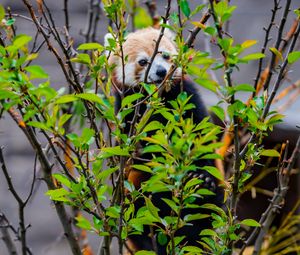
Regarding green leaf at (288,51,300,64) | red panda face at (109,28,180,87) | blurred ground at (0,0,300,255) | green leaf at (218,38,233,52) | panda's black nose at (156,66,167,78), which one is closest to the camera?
green leaf at (218,38,233,52)

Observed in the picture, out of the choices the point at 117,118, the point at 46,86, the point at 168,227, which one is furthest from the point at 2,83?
the point at 168,227

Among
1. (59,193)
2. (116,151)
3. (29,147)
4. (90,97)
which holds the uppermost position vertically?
(90,97)

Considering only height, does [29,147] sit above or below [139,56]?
below

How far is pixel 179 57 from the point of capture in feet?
6.11

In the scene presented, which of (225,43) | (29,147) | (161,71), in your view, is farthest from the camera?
(29,147)

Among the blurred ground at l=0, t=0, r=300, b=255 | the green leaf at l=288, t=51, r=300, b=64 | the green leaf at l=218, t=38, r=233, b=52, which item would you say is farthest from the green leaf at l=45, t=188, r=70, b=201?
the blurred ground at l=0, t=0, r=300, b=255

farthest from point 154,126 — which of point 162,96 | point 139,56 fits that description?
point 139,56

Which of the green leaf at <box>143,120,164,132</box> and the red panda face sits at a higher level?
the red panda face

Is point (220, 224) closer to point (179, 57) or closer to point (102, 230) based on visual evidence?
point (102, 230)

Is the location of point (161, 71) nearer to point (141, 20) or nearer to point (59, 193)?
point (141, 20)

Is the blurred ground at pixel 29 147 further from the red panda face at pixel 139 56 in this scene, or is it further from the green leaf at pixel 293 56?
the green leaf at pixel 293 56

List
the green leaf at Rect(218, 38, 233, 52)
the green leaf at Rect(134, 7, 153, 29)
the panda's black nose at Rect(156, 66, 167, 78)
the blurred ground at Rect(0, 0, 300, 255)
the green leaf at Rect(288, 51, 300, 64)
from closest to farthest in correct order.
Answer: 1. the green leaf at Rect(218, 38, 233, 52)
2. the green leaf at Rect(288, 51, 300, 64)
3. the green leaf at Rect(134, 7, 153, 29)
4. the panda's black nose at Rect(156, 66, 167, 78)
5. the blurred ground at Rect(0, 0, 300, 255)

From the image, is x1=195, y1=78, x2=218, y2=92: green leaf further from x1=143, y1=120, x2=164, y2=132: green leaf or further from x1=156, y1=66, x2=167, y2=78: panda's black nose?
x1=156, y1=66, x2=167, y2=78: panda's black nose

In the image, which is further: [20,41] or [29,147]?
[29,147]
